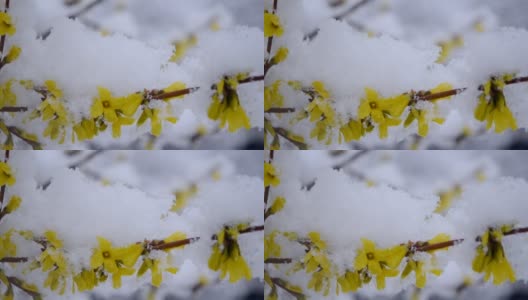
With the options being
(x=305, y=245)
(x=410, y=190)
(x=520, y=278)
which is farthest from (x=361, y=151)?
(x=520, y=278)

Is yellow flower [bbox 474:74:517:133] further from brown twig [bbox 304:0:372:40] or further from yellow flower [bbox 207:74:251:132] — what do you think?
yellow flower [bbox 207:74:251:132]

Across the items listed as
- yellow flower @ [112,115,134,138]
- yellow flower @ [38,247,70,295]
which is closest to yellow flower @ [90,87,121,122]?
yellow flower @ [112,115,134,138]

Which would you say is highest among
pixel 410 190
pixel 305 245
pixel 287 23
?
pixel 287 23

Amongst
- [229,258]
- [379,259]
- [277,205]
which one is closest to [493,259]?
[379,259]

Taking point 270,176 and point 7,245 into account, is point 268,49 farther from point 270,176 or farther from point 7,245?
point 7,245

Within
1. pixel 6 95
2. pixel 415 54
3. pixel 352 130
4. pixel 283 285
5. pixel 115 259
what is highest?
pixel 415 54

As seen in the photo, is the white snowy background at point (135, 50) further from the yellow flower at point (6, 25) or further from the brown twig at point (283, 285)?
the brown twig at point (283, 285)

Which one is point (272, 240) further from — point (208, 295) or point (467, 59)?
point (467, 59)
